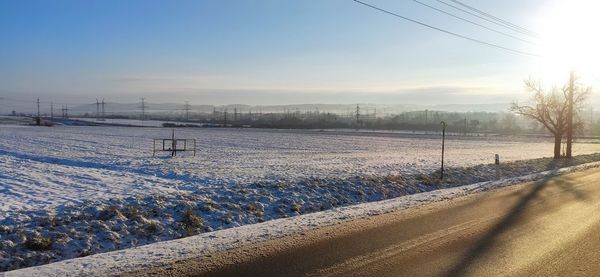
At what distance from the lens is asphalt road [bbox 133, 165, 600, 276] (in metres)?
6.99

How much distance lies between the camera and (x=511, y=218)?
36.5 ft

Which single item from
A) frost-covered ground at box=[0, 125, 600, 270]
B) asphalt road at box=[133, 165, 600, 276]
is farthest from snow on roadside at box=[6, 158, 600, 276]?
frost-covered ground at box=[0, 125, 600, 270]

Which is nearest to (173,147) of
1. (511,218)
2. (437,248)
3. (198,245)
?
(511,218)

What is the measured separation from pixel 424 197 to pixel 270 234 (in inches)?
263

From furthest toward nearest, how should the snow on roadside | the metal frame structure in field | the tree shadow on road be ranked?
the metal frame structure in field, the tree shadow on road, the snow on roadside

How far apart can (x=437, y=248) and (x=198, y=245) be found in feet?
12.8

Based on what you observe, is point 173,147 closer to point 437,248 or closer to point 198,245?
point 198,245

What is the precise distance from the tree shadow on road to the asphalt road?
17 millimetres

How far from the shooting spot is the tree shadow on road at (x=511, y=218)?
7375mm

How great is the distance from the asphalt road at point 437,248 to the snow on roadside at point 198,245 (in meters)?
0.36

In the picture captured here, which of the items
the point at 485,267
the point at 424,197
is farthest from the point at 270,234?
the point at 424,197

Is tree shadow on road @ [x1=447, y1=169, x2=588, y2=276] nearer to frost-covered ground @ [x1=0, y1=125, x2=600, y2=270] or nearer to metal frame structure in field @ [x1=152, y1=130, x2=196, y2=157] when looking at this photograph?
frost-covered ground @ [x1=0, y1=125, x2=600, y2=270]

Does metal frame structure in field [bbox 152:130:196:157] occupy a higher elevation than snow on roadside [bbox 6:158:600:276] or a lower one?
lower

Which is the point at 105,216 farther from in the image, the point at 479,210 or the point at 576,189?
the point at 576,189
